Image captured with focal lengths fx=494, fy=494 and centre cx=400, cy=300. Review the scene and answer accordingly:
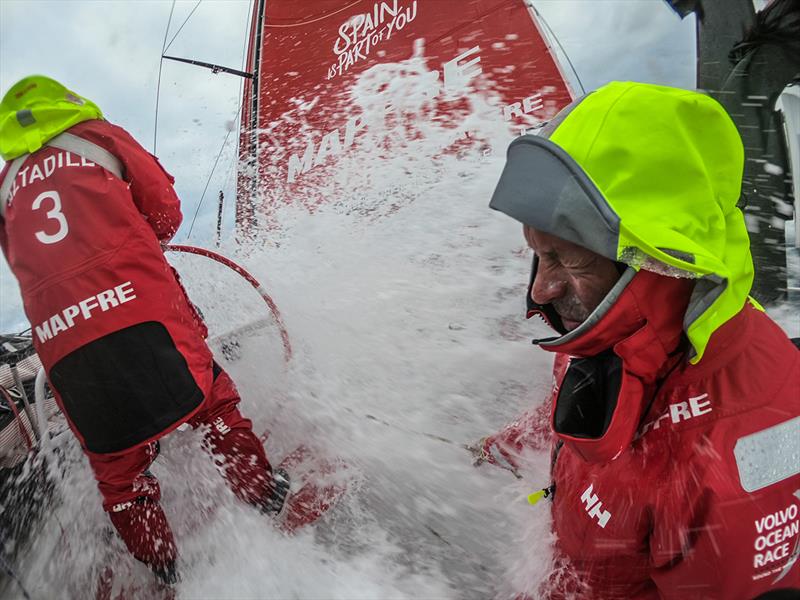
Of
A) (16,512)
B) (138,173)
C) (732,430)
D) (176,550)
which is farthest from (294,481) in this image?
(732,430)

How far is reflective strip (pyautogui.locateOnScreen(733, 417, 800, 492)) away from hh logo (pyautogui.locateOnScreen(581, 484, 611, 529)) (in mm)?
271

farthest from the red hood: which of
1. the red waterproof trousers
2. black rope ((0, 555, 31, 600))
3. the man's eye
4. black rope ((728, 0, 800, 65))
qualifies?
black rope ((728, 0, 800, 65))

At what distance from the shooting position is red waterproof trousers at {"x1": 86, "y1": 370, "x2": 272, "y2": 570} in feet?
5.77

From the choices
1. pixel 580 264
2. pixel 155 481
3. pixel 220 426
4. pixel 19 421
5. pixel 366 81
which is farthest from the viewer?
pixel 366 81

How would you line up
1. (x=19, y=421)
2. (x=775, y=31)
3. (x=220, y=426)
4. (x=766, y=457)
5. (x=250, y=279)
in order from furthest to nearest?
(x=250, y=279), (x=775, y=31), (x=19, y=421), (x=220, y=426), (x=766, y=457)

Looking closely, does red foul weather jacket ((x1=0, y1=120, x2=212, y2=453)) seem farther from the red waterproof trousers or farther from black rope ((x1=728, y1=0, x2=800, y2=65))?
black rope ((x1=728, y1=0, x2=800, y2=65))

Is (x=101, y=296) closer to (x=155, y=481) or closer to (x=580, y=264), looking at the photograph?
(x=155, y=481)

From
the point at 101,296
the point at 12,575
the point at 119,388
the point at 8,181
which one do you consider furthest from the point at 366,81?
the point at 12,575

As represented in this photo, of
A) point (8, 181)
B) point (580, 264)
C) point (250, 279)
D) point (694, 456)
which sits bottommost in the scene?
point (250, 279)

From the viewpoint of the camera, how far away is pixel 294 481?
214cm

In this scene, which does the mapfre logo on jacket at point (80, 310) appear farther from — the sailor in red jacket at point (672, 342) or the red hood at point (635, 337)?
the red hood at point (635, 337)

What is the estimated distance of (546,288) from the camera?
1056mm

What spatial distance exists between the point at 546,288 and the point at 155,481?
1672mm

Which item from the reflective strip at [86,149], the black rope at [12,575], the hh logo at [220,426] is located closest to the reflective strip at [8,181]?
the reflective strip at [86,149]
